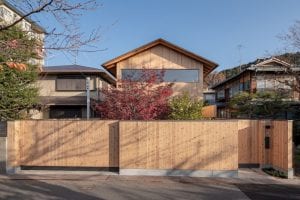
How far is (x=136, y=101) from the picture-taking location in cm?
1683

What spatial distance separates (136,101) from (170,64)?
23.2 feet

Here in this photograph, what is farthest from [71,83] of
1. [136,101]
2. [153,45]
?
[136,101]

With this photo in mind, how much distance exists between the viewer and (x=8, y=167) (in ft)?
41.9

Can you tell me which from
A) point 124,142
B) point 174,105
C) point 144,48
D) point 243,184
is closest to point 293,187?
point 243,184

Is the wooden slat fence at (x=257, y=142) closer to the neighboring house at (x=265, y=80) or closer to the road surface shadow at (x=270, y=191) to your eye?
the road surface shadow at (x=270, y=191)

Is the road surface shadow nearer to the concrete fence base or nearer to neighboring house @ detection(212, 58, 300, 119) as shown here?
the concrete fence base

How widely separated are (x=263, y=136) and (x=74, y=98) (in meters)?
16.9

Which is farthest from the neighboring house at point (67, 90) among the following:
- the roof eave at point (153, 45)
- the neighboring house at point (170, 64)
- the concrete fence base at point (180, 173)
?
the concrete fence base at point (180, 173)

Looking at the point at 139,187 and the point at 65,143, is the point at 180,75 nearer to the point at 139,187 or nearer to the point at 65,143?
the point at 65,143

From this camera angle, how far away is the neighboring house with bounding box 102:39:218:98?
23.1 m

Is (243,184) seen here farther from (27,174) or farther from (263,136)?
(27,174)

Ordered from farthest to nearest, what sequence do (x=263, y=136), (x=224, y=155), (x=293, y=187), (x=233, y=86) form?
(x=233, y=86)
(x=263, y=136)
(x=224, y=155)
(x=293, y=187)

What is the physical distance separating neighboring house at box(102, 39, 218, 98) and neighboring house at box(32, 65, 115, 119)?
15.9 feet

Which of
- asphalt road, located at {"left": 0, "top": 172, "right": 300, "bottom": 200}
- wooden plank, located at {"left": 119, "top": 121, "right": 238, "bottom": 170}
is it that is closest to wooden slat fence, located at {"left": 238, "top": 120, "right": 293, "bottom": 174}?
asphalt road, located at {"left": 0, "top": 172, "right": 300, "bottom": 200}
